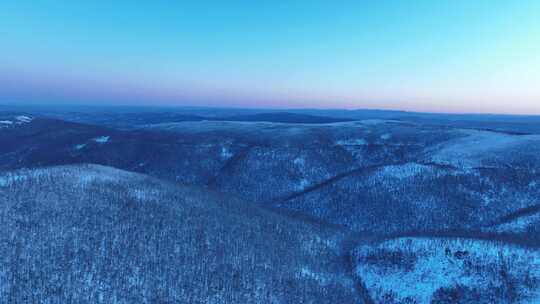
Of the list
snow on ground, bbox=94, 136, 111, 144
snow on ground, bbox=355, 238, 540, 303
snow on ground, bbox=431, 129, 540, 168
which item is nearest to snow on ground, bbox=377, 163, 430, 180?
snow on ground, bbox=431, 129, 540, 168

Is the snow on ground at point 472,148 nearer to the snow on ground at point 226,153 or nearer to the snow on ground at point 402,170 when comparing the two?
the snow on ground at point 402,170

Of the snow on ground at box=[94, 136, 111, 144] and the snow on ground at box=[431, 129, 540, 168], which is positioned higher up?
the snow on ground at box=[431, 129, 540, 168]

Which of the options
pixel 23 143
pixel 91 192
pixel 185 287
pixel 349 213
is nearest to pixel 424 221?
pixel 349 213

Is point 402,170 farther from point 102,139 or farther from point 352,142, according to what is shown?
point 102,139

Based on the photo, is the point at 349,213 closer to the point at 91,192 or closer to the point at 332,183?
the point at 332,183

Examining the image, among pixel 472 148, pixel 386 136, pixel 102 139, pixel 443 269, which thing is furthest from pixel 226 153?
pixel 443 269

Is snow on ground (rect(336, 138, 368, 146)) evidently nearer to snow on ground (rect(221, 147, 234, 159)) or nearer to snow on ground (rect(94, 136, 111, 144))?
snow on ground (rect(221, 147, 234, 159))
